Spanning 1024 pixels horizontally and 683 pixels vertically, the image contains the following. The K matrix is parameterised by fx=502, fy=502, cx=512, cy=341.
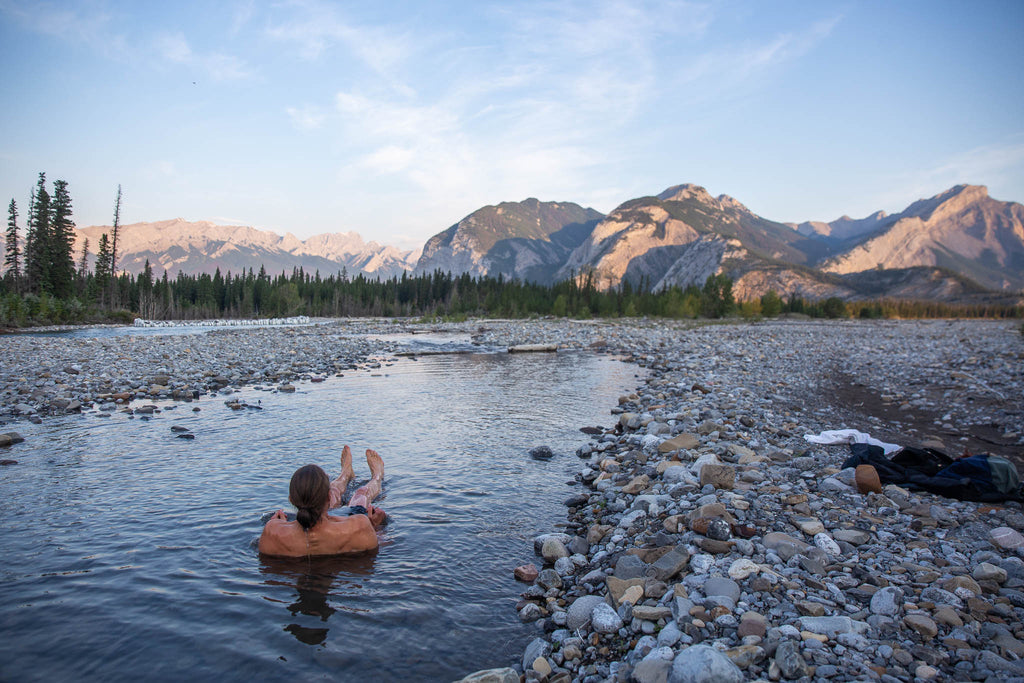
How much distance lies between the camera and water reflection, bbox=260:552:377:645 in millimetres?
4699

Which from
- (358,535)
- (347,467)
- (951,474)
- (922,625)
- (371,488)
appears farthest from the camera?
(347,467)

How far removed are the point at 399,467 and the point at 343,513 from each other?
2.56m

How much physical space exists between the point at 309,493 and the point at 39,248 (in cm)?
7315

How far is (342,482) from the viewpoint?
7820 millimetres

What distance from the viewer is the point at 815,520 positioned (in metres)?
5.38

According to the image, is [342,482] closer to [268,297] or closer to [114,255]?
[114,255]

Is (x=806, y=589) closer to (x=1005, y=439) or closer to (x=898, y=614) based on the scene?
(x=898, y=614)

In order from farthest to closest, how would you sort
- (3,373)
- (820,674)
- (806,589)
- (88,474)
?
(3,373)
(88,474)
(806,589)
(820,674)

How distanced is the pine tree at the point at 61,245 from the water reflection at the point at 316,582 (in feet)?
235

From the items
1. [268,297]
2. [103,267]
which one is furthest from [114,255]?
[268,297]

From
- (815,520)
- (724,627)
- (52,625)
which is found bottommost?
(52,625)

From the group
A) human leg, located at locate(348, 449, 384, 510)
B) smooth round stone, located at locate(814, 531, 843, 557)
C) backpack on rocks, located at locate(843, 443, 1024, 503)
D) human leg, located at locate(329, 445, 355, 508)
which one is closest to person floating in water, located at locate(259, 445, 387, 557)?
human leg, located at locate(348, 449, 384, 510)

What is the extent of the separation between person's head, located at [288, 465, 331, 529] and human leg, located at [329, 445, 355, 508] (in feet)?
4.08

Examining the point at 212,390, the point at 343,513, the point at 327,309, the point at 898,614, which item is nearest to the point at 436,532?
the point at 343,513
